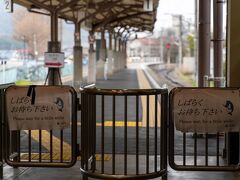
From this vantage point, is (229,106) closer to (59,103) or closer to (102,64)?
(59,103)

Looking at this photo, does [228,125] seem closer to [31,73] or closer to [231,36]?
[231,36]

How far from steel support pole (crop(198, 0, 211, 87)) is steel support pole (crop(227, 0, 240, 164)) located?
10.9 ft

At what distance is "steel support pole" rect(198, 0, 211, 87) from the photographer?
10094 millimetres

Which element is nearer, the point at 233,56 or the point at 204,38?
the point at 233,56

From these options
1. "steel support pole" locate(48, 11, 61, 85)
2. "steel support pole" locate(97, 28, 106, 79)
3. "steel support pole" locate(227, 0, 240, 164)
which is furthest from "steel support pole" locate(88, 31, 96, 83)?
"steel support pole" locate(227, 0, 240, 164)

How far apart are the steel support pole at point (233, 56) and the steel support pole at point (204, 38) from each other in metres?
3.31

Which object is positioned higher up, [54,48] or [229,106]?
[54,48]

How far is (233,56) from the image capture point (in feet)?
22.0

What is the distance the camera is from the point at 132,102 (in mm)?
16469

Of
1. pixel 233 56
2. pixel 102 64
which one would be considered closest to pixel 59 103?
pixel 233 56

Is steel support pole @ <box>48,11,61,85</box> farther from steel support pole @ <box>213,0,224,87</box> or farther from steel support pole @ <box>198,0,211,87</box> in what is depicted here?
steel support pole @ <box>213,0,224,87</box>

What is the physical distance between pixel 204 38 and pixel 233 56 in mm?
3468

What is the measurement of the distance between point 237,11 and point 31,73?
1031 inches

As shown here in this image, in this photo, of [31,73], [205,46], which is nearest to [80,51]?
[31,73]
